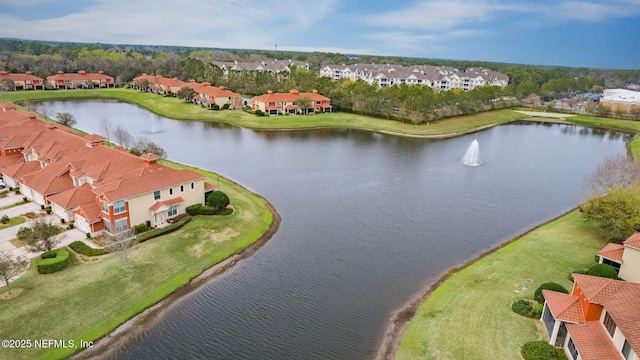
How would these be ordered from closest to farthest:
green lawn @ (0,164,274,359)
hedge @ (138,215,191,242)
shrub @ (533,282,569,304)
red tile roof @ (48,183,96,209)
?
1. green lawn @ (0,164,274,359)
2. shrub @ (533,282,569,304)
3. hedge @ (138,215,191,242)
4. red tile roof @ (48,183,96,209)

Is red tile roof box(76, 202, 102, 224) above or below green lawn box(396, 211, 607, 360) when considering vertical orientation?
above

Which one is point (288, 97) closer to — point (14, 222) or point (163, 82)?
point (163, 82)

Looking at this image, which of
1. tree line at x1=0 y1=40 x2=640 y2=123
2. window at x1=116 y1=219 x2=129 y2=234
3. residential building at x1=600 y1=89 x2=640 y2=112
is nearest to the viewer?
window at x1=116 y1=219 x2=129 y2=234

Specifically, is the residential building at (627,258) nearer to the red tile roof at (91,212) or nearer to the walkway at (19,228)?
the walkway at (19,228)

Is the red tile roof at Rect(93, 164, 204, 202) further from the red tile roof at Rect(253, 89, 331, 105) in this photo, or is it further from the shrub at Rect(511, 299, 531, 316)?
the red tile roof at Rect(253, 89, 331, 105)

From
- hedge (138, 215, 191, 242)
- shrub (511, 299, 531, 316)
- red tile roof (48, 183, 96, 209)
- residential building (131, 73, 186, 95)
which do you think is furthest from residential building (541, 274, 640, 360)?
residential building (131, 73, 186, 95)

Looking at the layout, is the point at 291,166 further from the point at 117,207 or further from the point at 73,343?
the point at 73,343

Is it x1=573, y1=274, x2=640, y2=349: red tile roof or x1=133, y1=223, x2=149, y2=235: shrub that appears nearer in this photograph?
x1=573, y1=274, x2=640, y2=349: red tile roof

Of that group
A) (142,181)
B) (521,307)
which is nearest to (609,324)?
(521,307)
